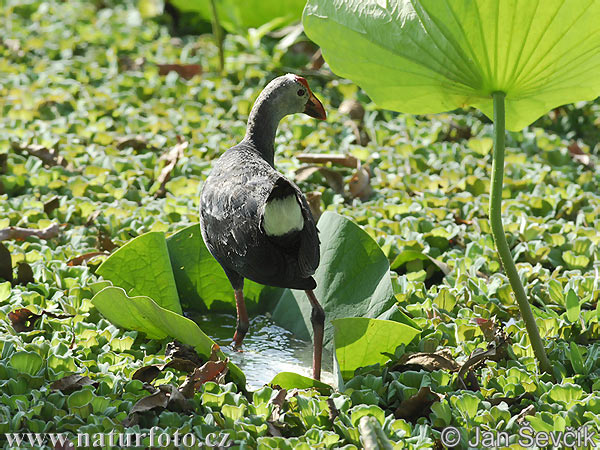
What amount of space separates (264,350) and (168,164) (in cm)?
144

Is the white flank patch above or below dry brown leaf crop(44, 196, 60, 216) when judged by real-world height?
above

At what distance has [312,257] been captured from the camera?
78.9 inches

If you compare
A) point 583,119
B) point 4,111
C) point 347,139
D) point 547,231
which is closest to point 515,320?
point 547,231

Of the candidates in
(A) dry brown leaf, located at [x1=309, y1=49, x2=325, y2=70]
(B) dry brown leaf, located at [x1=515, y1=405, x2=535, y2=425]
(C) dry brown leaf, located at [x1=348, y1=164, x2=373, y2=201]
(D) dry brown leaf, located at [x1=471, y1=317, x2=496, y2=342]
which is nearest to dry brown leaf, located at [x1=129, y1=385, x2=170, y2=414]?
(B) dry brown leaf, located at [x1=515, y1=405, x2=535, y2=425]

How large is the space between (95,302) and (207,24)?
3.70m

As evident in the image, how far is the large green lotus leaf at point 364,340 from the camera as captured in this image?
2.02 m

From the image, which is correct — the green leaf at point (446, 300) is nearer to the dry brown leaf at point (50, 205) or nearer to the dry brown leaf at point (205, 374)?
the dry brown leaf at point (205, 374)

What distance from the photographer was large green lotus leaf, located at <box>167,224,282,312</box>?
8.43ft

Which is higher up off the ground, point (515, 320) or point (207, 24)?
point (207, 24)

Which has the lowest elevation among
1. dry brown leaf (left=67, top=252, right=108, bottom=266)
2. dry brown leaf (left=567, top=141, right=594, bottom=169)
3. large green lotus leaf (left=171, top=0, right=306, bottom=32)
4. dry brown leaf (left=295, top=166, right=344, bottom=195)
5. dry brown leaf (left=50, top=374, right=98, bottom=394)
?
dry brown leaf (left=50, top=374, right=98, bottom=394)

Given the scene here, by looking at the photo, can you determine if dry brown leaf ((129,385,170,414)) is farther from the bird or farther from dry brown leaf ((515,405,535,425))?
dry brown leaf ((515,405,535,425))

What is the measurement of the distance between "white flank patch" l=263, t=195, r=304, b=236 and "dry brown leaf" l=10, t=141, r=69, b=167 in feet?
6.32

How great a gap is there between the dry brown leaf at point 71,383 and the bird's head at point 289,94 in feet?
3.59

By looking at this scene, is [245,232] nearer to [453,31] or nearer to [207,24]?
[453,31]
